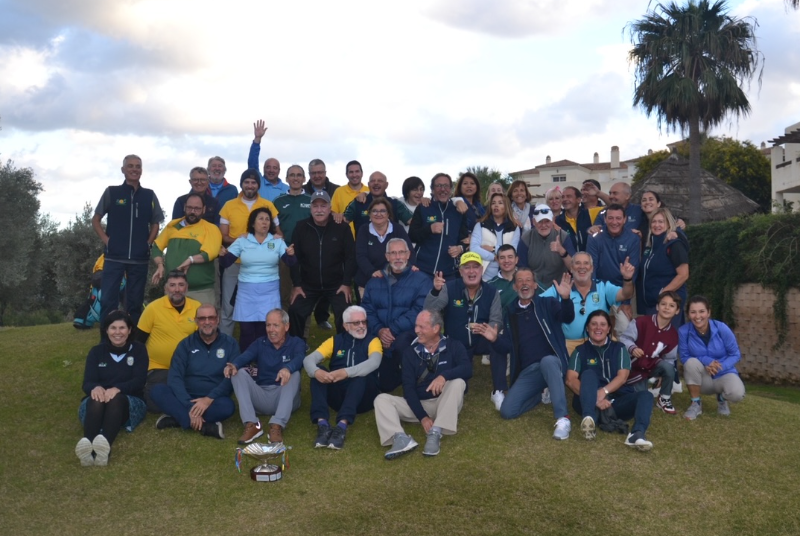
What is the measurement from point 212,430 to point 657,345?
15.8 feet

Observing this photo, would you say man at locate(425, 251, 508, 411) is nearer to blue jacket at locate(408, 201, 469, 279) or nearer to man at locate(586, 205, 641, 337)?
blue jacket at locate(408, 201, 469, 279)

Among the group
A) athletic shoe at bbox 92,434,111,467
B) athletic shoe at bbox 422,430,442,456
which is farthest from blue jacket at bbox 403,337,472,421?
athletic shoe at bbox 92,434,111,467

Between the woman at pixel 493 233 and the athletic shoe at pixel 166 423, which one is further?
the woman at pixel 493 233

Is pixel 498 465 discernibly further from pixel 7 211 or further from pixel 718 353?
pixel 7 211

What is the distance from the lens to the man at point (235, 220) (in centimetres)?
959

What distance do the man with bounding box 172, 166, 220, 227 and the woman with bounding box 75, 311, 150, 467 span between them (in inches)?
108

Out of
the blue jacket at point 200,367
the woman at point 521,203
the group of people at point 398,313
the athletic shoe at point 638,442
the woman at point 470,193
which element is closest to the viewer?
the athletic shoe at point 638,442

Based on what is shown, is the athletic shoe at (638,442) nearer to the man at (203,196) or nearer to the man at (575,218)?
the man at (575,218)

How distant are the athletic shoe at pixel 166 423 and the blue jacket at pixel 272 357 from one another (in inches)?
36.8

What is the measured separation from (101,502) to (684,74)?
23.9m

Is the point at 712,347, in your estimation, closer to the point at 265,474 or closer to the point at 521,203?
the point at 521,203

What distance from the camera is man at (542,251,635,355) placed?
8195 millimetres

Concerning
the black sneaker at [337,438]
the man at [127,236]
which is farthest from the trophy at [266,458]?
the man at [127,236]

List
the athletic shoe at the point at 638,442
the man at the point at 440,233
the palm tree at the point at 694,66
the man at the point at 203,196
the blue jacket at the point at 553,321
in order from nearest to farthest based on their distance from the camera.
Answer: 1. the athletic shoe at the point at 638,442
2. the blue jacket at the point at 553,321
3. the man at the point at 440,233
4. the man at the point at 203,196
5. the palm tree at the point at 694,66
